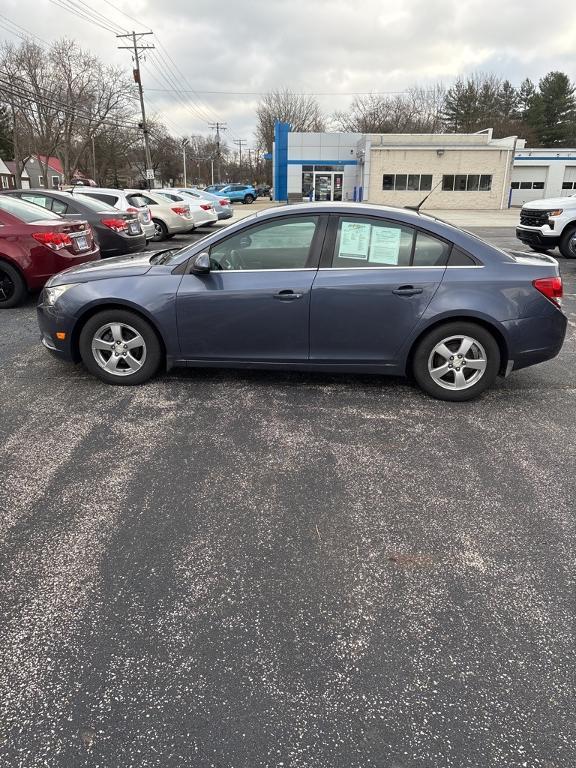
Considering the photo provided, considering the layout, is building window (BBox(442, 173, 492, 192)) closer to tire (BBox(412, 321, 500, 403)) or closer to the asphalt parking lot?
tire (BBox(412, 321, 500, 403))

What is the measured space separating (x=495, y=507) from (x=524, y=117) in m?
86.2

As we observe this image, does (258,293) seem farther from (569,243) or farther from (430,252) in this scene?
(569,243)

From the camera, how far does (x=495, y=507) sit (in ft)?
10.3

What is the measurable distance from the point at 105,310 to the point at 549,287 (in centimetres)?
372

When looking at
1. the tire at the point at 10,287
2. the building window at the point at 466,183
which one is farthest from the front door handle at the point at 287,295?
the building window at the point at 466,183

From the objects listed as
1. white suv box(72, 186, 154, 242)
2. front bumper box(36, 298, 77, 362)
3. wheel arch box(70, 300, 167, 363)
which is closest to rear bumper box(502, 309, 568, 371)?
wheel arch box(70, 300, 167, 363)

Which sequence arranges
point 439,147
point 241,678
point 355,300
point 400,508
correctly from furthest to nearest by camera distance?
point 439,147 → point 355,300 → point 400,508 → point 241,678

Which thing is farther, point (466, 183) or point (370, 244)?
point (466, 183)

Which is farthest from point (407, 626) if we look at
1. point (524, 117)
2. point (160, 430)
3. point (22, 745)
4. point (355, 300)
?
point (524, 117)

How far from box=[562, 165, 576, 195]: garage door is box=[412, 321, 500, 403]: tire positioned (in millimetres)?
47140

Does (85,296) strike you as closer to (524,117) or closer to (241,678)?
(241,678)

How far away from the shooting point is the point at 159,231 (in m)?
16.7

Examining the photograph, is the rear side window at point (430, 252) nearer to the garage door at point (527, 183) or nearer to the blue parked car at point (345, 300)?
the blue parked car at point (345, 300)

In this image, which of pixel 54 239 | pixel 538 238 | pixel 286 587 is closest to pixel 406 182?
pixel 538 238
